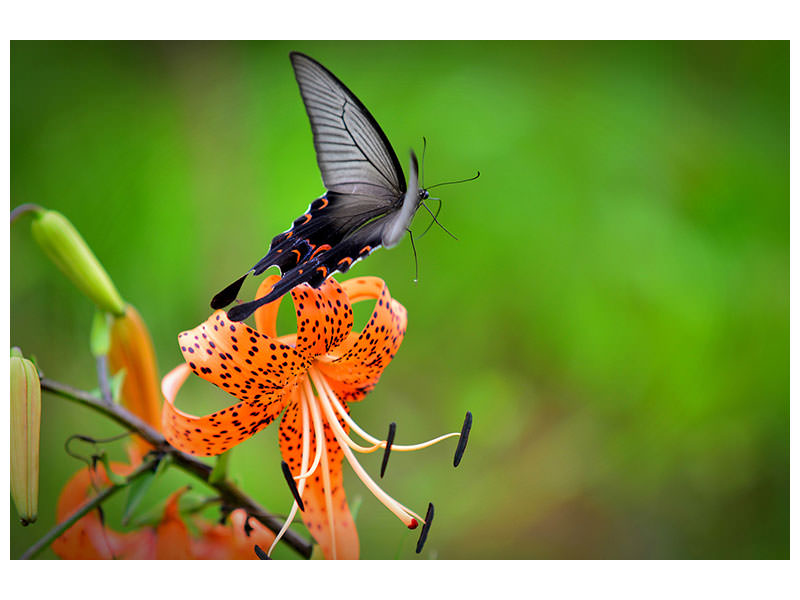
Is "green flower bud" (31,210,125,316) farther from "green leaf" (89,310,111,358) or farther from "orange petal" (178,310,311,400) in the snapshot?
"orange petal" (178,310,311,400)

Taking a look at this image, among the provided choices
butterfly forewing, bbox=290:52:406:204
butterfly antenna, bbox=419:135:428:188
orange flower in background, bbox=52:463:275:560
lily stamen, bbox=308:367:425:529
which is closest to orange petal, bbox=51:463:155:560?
orange flower in background, bbox=52:463:275:560

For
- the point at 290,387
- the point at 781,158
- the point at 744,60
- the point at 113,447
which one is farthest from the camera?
the point at 113,447

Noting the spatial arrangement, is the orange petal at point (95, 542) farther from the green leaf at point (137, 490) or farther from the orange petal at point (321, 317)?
the orange petal at point (321, 317)

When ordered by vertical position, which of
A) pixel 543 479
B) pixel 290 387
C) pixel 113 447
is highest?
pixel 543 479

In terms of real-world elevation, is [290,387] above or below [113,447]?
above

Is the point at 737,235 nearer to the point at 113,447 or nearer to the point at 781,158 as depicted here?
the point at 781,158

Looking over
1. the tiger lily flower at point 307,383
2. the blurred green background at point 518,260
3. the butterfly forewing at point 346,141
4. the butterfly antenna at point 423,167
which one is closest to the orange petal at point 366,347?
the tiger lily flower at point 307,383

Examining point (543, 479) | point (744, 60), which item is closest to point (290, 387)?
point (543, 479)

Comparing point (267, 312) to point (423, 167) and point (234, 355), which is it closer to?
point (234, 355)
